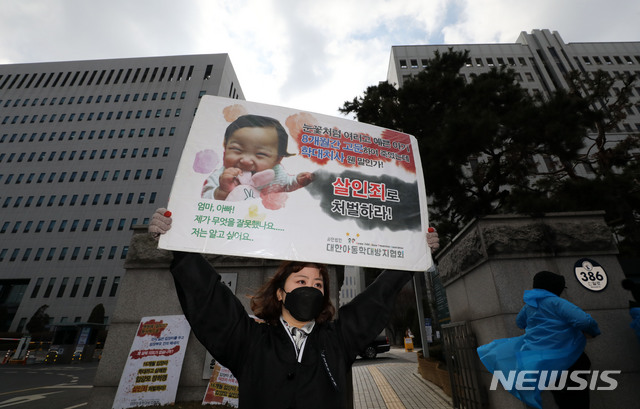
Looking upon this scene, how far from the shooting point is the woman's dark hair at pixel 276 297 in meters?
2.04

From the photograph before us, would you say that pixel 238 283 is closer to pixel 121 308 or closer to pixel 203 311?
pixel 121 308

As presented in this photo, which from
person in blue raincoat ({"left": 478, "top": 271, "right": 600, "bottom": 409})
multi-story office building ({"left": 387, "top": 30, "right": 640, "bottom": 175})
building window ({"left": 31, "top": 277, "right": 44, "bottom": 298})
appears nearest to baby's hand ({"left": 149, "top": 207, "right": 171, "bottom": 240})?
person in blue raincoat ({"left": 478, "top": 271, "right": 600, "bottom": 409})

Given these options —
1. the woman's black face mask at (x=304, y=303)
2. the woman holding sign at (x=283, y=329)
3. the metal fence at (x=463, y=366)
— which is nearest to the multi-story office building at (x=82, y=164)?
the metal fence at (x=463, y=366)

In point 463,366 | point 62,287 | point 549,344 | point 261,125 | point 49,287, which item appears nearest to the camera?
point 261,125

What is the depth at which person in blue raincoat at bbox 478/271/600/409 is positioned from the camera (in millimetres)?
2854

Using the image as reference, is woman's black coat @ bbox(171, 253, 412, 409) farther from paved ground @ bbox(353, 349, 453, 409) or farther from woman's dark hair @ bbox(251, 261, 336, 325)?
paved ground @ bbox(353, 349, 453, 409)

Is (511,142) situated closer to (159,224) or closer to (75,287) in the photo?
(159,224)

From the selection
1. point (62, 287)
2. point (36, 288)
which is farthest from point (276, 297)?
point (36, 288)

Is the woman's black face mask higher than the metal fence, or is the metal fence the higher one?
the woman's black face mask

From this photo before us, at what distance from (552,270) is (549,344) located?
201cm

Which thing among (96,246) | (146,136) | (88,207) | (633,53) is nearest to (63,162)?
(88,207)

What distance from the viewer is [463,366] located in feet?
16.6

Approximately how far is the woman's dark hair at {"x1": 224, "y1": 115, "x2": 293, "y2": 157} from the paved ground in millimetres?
6499

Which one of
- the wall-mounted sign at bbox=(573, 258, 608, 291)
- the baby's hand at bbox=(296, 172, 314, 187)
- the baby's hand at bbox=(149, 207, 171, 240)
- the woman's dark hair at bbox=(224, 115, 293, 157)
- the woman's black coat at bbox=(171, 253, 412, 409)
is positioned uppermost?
the woman's dark hair at bbox=(224, 115, 293, 157)
